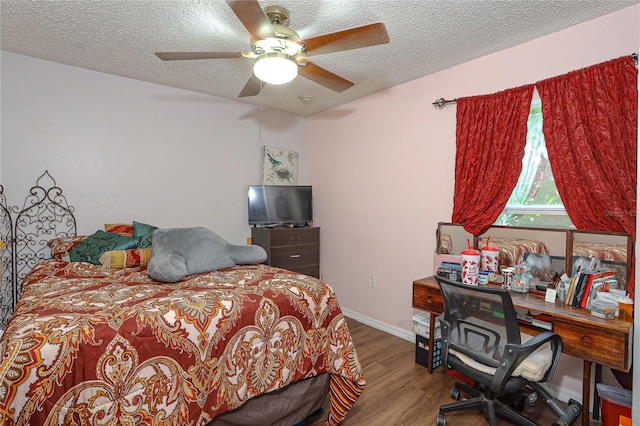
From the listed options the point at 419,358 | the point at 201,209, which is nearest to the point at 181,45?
the point at 201,209

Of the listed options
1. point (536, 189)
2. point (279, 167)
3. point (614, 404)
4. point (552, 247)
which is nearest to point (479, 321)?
point (614, 404)

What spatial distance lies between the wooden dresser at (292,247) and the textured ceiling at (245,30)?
5.64 feet

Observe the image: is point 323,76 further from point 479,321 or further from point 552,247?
point 552,247

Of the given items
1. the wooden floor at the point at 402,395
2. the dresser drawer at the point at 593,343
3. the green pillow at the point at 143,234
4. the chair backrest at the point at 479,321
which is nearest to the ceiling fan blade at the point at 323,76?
the chair backrest at the point at 479,321

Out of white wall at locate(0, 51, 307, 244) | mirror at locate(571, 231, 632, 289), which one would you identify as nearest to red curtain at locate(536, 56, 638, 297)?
mirror at locate(571, 231, 632, 289)

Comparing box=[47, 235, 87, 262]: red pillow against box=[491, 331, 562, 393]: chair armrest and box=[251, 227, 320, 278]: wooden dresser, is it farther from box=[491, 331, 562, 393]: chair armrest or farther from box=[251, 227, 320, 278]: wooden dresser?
box=[491, 331, 562, 393]: chair armrest

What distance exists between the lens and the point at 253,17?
1552 mm

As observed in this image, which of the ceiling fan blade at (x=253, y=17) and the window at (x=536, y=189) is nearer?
the ceiling fan blade at (x=253, y=17)

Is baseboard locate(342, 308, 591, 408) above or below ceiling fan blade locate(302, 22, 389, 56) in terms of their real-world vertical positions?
below

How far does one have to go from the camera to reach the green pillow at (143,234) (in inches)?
105

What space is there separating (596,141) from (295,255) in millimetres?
2838

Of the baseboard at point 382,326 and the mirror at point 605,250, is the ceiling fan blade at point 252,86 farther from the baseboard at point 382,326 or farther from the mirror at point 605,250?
the baseboard at point 382,326

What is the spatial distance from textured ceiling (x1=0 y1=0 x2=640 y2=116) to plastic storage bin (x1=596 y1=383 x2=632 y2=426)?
7.34 feet

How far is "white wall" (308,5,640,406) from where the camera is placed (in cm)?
216
